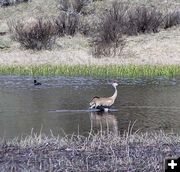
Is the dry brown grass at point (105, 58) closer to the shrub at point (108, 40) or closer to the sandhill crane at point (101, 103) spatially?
the shrub at point (108, 40)

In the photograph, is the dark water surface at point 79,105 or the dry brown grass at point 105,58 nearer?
the dark water surface at point 79,105

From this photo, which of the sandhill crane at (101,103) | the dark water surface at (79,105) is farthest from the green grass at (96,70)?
the sandhill crane at (101,103)

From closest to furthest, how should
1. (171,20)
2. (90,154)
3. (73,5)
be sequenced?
(90,154), (171,20), (73,5)

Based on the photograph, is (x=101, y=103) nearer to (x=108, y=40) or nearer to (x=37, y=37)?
(x=108, y=40)

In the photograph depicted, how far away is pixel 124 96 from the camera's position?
21.1m

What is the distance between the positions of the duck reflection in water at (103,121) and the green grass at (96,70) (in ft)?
34.9

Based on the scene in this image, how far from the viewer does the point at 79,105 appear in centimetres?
1873

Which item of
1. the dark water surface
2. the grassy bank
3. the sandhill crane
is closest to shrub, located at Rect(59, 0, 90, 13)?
the dark water surface

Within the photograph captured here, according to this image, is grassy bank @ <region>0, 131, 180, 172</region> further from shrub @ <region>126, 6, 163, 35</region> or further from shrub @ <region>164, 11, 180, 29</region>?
shrub @ <region>164, 11, 180, 29</region>

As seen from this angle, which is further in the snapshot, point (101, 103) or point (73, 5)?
point (73, 5)

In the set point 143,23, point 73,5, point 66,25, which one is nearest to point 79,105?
point 143,23

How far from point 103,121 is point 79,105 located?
2765 millimetres

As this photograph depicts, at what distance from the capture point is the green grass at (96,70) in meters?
28.0

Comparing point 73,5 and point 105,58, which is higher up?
point 73,5
